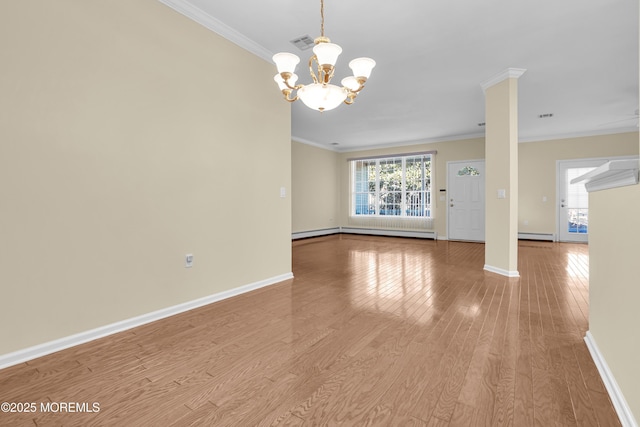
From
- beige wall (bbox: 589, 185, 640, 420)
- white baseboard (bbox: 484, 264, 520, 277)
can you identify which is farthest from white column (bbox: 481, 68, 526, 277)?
beige wall (bbox: 589, 185, 640, 420)

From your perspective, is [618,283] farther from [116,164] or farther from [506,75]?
[506,75]

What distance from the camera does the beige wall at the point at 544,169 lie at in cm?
728

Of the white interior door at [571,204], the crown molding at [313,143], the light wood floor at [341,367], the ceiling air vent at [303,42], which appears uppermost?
the crown molding at [313,143]

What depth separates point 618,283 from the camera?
1.52m

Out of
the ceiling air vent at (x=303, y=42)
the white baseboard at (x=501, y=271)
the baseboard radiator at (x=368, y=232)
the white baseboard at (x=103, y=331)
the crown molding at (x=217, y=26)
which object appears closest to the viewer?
the white baseboard at (x=103, y=331)

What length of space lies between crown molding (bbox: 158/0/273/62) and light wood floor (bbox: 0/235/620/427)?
2.68 m

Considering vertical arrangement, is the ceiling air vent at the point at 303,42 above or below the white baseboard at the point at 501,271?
above

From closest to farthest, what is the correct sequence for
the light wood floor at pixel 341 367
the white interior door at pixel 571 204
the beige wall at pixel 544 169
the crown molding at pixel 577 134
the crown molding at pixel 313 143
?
the light wood floor at pixel 341 367 → the crown molding at pixel 577 134 → the beige wall at pixel 544 169 → the white interior door at pixel 571 204 → the crown molding at pixel 313 143

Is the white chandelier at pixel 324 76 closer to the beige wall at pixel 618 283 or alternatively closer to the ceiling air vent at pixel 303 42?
the ceiling air vent at pixel 303 42

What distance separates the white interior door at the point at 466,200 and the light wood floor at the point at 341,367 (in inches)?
181

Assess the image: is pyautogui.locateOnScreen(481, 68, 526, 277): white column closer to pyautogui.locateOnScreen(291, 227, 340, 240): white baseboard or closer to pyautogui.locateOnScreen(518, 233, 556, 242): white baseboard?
pyautogui.locateOnScreen(518, 233, 556, 242): white baseboard

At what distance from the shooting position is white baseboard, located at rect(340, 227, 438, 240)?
8.50m

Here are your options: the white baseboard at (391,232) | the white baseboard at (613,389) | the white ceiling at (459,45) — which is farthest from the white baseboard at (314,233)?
the white baseboard at (613,389)

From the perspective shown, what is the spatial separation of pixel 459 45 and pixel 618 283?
290 centimetres
